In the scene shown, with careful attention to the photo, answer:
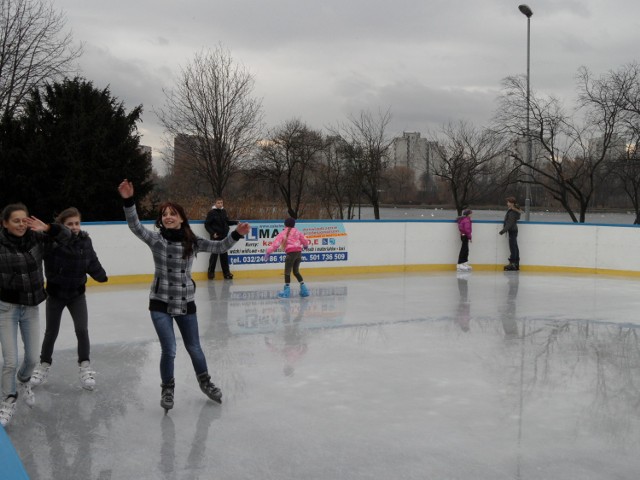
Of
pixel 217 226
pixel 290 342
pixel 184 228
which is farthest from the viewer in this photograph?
pixel 217 226

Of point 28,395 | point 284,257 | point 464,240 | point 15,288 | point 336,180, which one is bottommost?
point 28,395

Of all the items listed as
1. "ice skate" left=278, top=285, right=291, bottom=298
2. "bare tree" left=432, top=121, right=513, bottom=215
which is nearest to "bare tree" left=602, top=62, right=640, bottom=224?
"bare tree" left=432, top=121, right=513, bottom=215

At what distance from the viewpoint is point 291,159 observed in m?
36.8

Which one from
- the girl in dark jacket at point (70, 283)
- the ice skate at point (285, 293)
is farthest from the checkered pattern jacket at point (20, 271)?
the ice skate at point (285, 293)

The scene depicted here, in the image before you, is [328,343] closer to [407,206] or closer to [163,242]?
[163,242]

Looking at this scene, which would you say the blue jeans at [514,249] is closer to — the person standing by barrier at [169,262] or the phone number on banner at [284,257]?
the phone number on banner at [284,257]

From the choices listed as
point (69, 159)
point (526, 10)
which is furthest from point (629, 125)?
point (69, 159)

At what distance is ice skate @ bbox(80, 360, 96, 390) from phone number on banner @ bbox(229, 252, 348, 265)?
851 centimetres

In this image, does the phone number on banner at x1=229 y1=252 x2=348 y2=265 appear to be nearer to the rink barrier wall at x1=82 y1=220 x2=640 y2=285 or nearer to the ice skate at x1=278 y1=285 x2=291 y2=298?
the rink barrier wall at x1=82 y1=220 x2=640 y2=285

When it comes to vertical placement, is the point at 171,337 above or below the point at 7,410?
above

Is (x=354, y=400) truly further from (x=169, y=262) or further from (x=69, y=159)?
(x=69, y=159)

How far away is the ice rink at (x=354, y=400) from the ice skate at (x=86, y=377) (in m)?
0.11

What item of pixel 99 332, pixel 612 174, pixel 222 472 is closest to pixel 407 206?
pixel 612 174

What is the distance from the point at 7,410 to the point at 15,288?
0.84 metres
